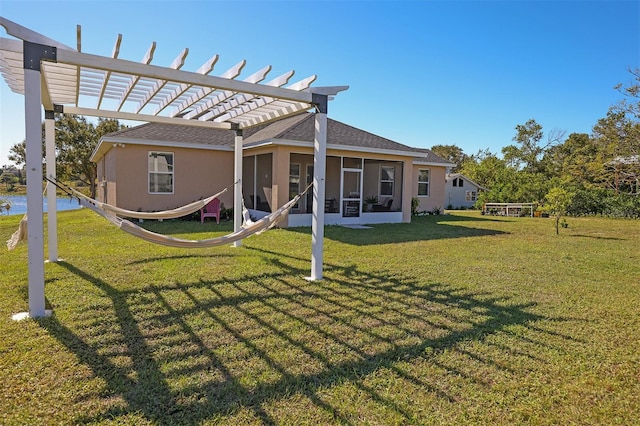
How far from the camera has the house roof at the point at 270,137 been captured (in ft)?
36.4

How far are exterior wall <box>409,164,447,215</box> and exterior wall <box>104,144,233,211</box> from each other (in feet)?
29.4

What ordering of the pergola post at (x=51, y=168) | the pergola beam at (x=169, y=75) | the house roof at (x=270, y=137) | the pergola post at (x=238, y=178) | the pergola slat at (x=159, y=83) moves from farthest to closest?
the house roof at (x=270, y=137) < the pergola post at (x=238, y=178) < the pergola post at (x=51, y=168) < the pergola slat at (x=159, y=83) < the pergola beam at (x=169, y=75)

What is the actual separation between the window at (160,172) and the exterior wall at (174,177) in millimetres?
127

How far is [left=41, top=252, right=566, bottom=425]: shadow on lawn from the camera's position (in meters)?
2.28

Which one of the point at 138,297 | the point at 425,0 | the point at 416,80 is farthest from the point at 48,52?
the point at 416,80

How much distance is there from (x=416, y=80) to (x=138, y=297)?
40.2 feet

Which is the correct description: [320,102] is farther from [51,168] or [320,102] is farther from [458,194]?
[458,194]

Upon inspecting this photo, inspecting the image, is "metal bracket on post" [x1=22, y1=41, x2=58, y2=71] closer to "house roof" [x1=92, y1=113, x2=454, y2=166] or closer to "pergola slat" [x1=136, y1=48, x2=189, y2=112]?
"pergola slat" [x1=136, y1=48, x2=189, y2=112]

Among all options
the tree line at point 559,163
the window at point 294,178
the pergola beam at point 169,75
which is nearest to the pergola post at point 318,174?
the pergola beam at point 169,75

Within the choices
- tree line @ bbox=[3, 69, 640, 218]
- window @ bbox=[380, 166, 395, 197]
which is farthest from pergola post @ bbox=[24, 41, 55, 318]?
window @ bbox=[380, 166, 395, 197]

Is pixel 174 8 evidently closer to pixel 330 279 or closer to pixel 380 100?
pixel 330 279

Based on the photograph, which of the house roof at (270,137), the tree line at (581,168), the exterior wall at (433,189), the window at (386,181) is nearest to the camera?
the house roof at (270,137)

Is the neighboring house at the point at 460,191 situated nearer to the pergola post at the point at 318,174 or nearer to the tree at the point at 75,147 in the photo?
the pergola post at the point at 318,174

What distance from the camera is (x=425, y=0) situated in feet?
29.5
